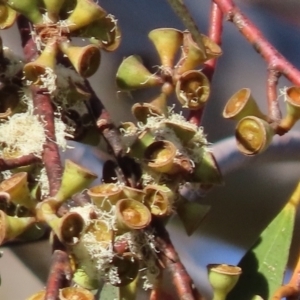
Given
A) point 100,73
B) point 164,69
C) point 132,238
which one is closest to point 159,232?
point 132,238

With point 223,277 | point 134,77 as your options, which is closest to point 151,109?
point 134,77

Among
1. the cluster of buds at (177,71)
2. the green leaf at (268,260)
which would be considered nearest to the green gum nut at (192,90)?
the cluster of buds at (177,71)

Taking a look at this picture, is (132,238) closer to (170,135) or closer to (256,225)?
(170,135)

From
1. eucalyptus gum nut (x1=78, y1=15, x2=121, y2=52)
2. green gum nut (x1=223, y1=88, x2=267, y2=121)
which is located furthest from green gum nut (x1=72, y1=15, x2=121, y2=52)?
green gum nut (x1=223, y1=88, x2=267, y2=121)

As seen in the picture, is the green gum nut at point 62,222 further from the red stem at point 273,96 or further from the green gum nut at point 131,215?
the red stem at point 273,96

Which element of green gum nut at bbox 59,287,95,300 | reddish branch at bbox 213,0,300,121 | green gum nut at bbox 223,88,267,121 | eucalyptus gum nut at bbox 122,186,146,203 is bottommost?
green gum nut at bbox 59,287,95,300

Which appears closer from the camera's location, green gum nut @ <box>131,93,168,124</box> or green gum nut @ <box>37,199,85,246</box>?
green gum nut @ <box>37,199,85,246</box>

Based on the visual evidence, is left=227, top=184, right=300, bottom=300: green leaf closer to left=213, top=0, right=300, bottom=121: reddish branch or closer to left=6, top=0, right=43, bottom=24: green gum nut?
left=213, top=0, right=300, bottom=121: reddish branch
